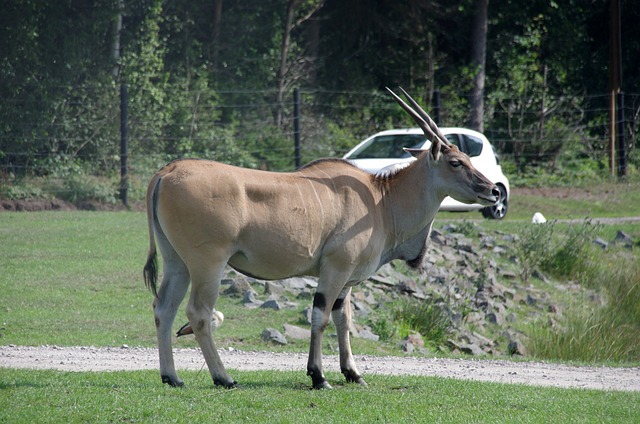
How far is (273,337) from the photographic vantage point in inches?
453

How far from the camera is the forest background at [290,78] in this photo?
23.0 meters

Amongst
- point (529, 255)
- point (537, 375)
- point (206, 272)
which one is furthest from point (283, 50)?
point (206, 272)

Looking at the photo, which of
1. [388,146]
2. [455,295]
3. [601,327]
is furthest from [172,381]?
[388,146]

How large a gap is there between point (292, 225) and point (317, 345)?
3.34ft

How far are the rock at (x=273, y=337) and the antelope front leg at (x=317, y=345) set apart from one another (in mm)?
3243

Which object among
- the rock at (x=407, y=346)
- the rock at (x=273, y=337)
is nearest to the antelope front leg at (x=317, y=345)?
the rock at (x=273, y=337)

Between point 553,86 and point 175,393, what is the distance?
2530cm

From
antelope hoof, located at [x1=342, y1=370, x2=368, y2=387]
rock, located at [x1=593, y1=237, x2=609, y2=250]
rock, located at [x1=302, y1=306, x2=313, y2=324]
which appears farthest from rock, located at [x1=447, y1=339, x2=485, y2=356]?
rock, located at [x1=593, y1=237, x2=609, y2=250]

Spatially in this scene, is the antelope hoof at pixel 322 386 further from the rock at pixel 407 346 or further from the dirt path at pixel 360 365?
the rock at pixel 407 346

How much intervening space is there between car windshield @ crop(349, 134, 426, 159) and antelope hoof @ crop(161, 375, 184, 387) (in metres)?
12.3

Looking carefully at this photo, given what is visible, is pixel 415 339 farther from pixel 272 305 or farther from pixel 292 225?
pixel 292 225

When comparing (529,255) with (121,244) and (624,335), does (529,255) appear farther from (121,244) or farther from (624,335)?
(121,244)

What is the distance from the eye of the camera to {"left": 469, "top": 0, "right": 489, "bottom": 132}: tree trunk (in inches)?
1073

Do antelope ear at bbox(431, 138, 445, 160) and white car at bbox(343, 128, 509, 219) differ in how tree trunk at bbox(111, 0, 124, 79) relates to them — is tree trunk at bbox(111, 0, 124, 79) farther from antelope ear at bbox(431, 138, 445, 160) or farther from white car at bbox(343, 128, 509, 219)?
antelope ear at bbox(431, 138, 445, 160)
